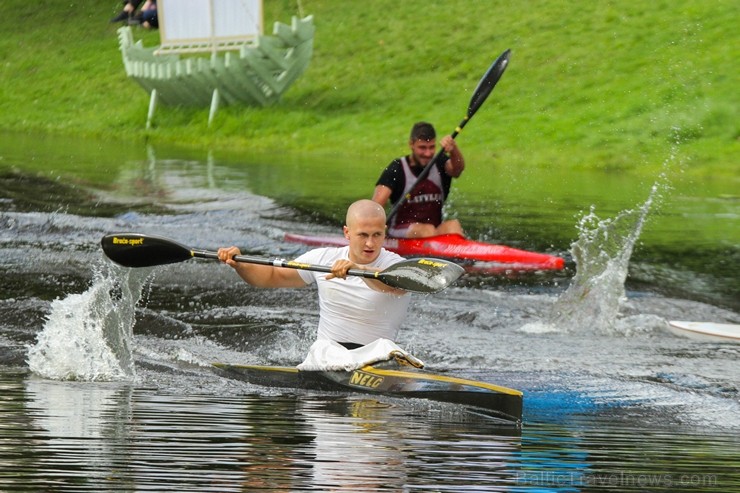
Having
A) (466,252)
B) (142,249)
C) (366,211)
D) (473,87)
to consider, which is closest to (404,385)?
(366,211)

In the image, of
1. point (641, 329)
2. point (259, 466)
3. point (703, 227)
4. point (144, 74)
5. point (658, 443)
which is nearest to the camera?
point (259, 466)

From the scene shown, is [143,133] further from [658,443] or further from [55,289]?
[658,443]

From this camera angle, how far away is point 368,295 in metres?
8.27

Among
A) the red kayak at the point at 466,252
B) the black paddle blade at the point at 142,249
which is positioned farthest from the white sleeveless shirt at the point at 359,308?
the red kayak at the point at 466,252

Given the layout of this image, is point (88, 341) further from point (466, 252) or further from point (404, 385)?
point (466, 252)

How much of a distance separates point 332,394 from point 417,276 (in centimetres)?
90

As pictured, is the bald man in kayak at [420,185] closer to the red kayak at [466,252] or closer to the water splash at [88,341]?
the red kayak at [466,252]

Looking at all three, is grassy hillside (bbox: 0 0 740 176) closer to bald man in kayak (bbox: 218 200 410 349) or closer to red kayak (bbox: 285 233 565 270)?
red kayak (bbox: 285 233 565 270)

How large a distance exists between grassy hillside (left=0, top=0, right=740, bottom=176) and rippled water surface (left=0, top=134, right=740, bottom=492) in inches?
452

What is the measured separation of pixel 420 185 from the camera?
46.1 feet

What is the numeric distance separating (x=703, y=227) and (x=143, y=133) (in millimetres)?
19825

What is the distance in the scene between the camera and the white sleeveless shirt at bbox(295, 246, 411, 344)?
8289mm

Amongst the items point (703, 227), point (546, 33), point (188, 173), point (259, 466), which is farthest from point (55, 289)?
point (546, 33)

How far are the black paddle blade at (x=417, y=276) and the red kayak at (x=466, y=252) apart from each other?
591 centimetres
